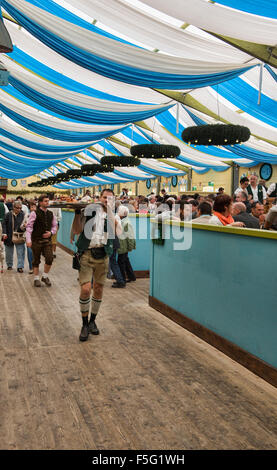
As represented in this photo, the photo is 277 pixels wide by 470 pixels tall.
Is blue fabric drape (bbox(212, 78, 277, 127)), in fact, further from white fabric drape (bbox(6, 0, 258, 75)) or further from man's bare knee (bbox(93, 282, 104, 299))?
man's bare knee (bbox(93, 282, 104, 299))

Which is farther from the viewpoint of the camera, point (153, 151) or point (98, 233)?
point (153, 151)

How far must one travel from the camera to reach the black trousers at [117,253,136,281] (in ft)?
22.3

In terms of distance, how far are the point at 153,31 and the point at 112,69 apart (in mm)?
772

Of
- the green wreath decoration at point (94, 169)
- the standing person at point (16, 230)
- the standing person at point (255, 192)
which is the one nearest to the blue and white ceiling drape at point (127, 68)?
the green wreath decoration at point (94, 169)

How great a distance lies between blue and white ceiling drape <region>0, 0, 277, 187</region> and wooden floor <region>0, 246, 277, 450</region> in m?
3.34

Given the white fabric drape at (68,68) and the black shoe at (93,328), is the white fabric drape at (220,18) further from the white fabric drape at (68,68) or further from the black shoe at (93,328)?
the black shoe at (93,328)

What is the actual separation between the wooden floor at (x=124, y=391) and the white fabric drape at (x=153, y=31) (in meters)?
3.78

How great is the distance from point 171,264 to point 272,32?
2921 mm

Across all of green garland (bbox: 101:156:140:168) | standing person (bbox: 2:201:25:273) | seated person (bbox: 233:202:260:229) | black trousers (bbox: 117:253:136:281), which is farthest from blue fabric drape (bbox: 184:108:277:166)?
seated person (bbox: 233:202:260:229)

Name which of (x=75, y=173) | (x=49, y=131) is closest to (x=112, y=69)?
(x=49, y=131)

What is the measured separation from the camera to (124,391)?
112 inches

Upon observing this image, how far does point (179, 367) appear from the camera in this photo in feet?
10.9

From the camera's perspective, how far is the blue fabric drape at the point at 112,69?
4836mm

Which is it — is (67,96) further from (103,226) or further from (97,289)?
(97,289)
